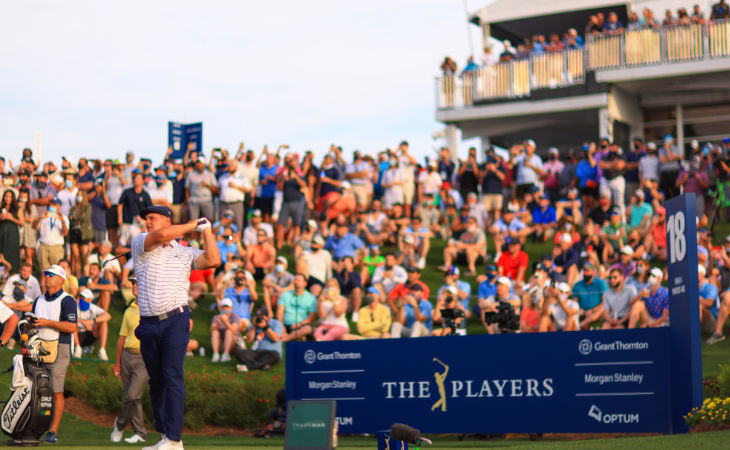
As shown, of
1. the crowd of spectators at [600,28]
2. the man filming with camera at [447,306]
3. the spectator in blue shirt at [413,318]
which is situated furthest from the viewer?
the crowd of spectators at [600,28]

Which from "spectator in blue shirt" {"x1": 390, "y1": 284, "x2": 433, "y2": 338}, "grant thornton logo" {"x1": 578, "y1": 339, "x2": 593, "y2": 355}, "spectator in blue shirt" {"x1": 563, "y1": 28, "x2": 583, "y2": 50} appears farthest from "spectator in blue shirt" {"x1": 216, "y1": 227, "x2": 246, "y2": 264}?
"spectator in blue shirt" {"x1": 563, "y1": 28, "x2": 583, "y2": 50}

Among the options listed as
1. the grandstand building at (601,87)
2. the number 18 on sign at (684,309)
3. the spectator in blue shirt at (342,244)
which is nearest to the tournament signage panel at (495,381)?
the number 18 on sign at (684,309)

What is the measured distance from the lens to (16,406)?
1145 cm

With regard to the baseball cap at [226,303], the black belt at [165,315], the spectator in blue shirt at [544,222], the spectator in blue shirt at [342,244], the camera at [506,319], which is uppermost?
the spectator in blue shirt at [544,222]

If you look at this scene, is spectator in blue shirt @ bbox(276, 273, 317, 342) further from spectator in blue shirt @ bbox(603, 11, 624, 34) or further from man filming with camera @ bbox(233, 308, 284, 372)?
spectator in blue shirt @ bbox(603, 11, 624, 34)

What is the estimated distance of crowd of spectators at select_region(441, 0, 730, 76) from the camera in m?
31.1

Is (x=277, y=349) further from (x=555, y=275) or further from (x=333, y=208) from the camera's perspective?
(x=333, y=208)

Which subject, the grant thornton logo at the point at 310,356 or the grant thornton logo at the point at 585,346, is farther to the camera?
the grant thornton logo at the point at 310,356

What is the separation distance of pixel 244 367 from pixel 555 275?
5494 millimetres

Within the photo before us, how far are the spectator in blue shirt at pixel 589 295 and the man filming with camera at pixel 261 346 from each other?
→ 4996mm

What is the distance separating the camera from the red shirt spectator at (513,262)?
64.9ft

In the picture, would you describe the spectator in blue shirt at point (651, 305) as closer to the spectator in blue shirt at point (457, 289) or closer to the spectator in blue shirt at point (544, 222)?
the spectator in blue shirt at point (457, 289)

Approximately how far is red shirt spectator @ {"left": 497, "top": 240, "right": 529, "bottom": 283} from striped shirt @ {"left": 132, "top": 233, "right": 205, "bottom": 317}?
39.1 feet

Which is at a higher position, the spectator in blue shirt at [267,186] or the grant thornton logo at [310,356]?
the spectator in blue shirt at [267,186]
